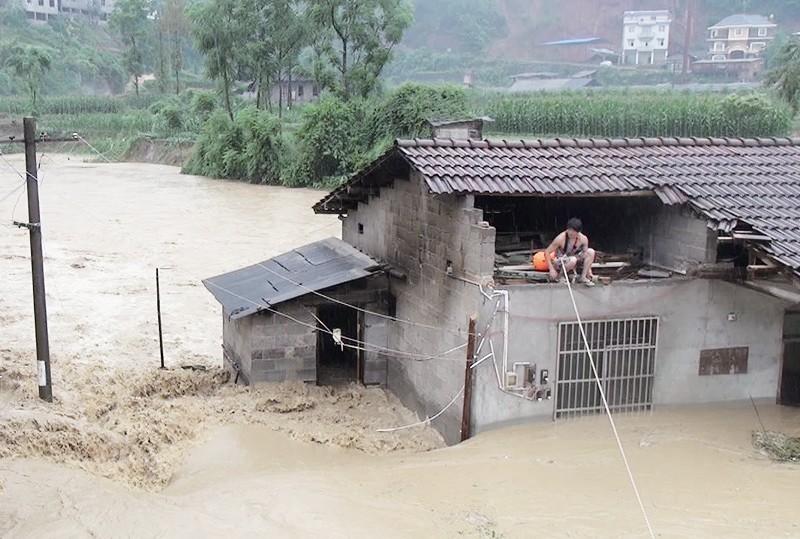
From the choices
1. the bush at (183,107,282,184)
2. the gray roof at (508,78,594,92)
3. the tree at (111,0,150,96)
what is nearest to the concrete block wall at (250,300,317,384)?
the bush at (183,107,282,184)

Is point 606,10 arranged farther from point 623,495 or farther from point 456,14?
point 623,495

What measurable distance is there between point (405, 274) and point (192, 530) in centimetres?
588

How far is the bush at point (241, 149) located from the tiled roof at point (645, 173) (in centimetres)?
3259

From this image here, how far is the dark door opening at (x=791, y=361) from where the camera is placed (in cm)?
1145

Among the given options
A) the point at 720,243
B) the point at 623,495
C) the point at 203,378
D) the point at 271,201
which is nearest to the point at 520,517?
the point at 623,495

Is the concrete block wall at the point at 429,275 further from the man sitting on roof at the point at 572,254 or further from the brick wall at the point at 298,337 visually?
the man sitting on roof at the point at 572,254

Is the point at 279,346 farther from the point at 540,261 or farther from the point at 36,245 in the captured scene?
the point at 540,261

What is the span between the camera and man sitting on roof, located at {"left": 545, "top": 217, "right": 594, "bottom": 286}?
1045cm

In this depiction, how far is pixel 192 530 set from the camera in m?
7.95

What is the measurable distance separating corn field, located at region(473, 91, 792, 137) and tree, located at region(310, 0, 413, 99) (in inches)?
247

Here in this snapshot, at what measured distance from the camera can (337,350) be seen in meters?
15.0

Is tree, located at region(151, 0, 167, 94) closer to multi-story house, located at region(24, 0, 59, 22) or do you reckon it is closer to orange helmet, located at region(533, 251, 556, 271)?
multi-story house, located at region(24, 0, 59, 22)

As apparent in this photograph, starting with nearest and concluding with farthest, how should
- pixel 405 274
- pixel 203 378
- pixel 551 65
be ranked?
pixel 405 274 → pixel 203 378 → pixel 551 65

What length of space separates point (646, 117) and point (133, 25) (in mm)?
56266
